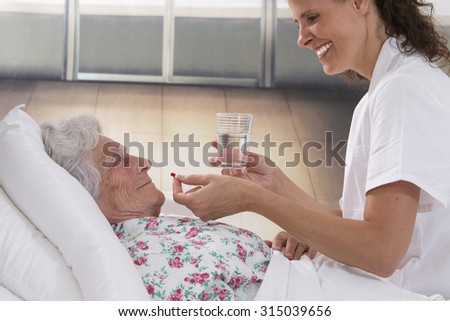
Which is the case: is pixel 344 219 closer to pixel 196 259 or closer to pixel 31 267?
pixel 196 259

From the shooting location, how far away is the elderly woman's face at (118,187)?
1.97 meters

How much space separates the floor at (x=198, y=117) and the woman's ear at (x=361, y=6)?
227cm

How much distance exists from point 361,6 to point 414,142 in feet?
1.25

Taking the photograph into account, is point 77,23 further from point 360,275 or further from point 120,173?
point 360,275

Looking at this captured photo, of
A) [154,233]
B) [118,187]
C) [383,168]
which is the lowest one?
[154,233]

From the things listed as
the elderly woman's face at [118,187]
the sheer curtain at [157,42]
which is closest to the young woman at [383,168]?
the elderly woman's face at [118,187]

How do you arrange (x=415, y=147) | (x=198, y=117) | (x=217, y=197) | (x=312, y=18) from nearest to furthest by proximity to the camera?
(x=415, y=147) → (x=217, y=197) → (x=312, y=18) → (x=198, y=117)

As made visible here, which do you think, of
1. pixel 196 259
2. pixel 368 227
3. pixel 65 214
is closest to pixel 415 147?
pixel 368 227

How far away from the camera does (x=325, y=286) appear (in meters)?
1.73

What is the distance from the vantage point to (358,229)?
5.27 feet

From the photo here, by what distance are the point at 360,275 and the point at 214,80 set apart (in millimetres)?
3941

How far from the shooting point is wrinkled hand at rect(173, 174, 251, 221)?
5.57 feet

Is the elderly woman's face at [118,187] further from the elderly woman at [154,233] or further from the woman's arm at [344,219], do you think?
the woman's arm at [344,219]
